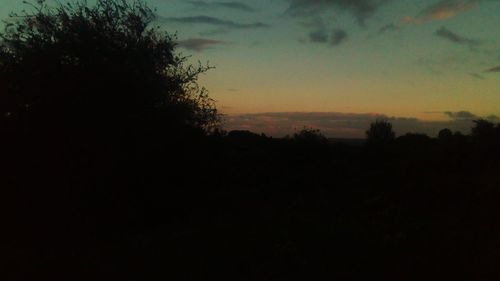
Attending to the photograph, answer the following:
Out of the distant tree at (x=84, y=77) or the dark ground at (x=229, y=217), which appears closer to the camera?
the dark ground at (x=229, y=217)

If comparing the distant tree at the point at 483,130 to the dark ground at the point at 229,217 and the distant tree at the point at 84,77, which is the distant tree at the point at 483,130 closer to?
the dark ground at the point at 229,217

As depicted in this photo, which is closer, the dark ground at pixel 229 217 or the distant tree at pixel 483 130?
the dark ground at pixel 229 217

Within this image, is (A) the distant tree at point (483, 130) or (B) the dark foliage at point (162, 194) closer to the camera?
(B) the dark foliage at point (162, 194)

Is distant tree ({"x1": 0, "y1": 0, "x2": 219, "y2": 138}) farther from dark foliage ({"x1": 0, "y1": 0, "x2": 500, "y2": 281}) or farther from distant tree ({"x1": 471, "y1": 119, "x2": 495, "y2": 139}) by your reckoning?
distant tree ({"x1": 471, "y1": 119, "x2": 495, "y2": 139})

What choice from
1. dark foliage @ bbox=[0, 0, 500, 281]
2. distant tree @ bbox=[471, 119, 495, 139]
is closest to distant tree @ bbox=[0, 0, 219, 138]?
dark foliage @ bbox=[0, 0, 500, 281]

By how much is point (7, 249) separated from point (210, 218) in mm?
5084

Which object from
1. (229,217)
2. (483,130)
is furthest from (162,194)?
(483,130)

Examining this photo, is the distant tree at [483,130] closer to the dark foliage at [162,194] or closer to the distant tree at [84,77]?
the dark foliage at [162,194]

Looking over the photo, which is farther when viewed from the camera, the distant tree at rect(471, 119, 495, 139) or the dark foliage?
the distant tree at rect(471, 119, 495, 139)

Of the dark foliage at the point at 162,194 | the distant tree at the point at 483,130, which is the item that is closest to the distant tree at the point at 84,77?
the dark foliage at the point at 162,194

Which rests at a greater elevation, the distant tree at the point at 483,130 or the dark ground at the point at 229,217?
the distant tree at the point at 483,130

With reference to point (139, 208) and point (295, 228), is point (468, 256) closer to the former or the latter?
point (295, 228)

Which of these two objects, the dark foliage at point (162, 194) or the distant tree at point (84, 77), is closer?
the dark foliage at point (162, 194)

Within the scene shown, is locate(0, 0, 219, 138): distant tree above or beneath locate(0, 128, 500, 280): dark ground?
above
